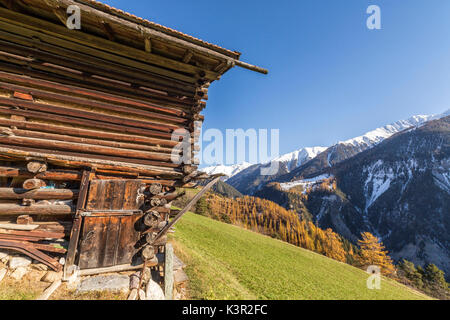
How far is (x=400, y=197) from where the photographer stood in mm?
146625

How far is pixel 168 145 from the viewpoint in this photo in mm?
6789

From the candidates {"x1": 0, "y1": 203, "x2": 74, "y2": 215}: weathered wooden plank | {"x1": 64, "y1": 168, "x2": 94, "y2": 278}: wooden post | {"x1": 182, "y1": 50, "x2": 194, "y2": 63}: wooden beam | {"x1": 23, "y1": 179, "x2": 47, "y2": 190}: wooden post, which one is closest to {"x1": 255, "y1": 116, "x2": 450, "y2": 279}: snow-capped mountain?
{"x1": 182, "y1": 50, "x2": 194, "y2": 63}: wooden beam

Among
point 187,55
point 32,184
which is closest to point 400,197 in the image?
point 187,55

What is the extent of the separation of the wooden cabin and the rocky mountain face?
150999 millimetres

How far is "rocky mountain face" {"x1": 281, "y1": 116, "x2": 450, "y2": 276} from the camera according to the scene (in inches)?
4500

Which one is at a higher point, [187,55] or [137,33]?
[137,33]

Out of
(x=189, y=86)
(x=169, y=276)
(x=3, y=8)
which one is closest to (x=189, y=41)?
(x=189, y=86)

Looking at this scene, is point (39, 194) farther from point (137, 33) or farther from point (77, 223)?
point (137, 33)

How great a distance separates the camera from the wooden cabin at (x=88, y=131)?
16.8ft

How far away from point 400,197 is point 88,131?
20046 cm

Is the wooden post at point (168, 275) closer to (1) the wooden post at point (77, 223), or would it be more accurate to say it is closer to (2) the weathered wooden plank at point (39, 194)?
(1) the wooden post at point (77, 223)

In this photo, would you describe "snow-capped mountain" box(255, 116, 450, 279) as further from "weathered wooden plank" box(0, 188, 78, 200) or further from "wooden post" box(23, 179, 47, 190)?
"wooden post" box(23, 179, 47, 190)
